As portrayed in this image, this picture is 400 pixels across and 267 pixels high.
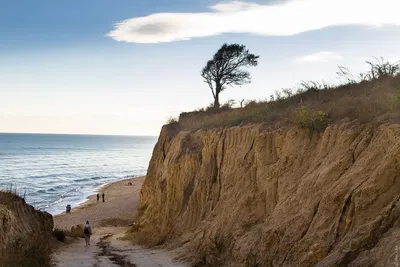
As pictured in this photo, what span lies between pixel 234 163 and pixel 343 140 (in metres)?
6.70

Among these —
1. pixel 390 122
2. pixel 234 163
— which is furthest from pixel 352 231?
pixel 234 163

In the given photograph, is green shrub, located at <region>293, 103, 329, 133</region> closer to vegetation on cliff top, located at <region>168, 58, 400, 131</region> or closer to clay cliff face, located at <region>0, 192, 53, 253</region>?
vegetation on cliff top, located at <region>168, 58, 400, 131</region>

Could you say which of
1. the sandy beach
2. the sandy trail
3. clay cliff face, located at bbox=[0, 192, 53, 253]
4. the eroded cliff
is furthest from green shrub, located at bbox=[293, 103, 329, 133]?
the sandy beach

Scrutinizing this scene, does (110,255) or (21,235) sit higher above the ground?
(21,235)

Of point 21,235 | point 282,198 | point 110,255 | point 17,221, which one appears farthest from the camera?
point 110,255

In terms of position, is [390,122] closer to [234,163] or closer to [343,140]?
[343,140]

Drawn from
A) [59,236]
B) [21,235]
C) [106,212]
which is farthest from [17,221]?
[106,212]

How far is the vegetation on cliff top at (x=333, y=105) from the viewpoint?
15.0m

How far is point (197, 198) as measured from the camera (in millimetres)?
22766

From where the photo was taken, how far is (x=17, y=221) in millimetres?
19891

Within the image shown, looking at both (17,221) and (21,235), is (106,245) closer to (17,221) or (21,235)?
(17,221)

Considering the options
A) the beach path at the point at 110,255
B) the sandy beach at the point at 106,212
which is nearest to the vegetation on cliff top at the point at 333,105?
the beach path at the point at 110,255

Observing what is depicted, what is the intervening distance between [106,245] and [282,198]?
13.0 metres

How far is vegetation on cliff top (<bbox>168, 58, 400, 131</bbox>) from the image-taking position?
15.0 metres
